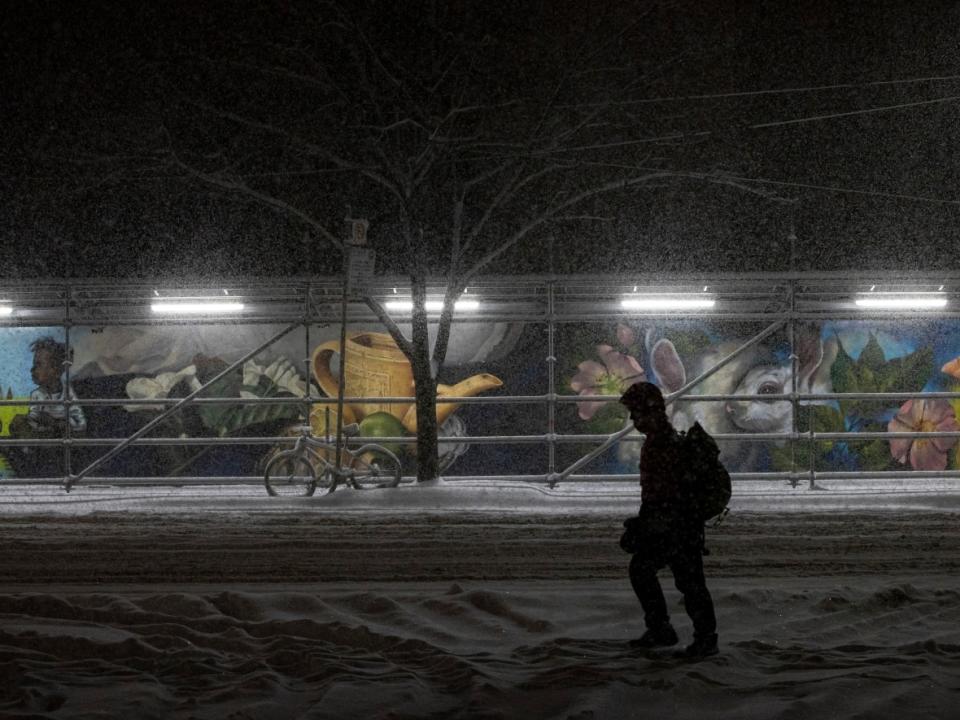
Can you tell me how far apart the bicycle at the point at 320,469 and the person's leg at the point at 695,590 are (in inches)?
432

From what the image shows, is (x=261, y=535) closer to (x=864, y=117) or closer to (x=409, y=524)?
(x=409, y=524)

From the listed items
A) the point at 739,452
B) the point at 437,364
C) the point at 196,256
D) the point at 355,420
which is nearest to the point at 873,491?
the point at 739,452

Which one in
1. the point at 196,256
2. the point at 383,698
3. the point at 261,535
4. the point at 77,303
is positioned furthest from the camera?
the point at 196,256

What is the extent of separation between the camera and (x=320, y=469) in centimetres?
1722

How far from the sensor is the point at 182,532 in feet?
40.9

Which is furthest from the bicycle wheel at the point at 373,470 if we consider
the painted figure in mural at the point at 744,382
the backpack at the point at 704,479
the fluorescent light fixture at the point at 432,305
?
the backpack at the point at 704,479

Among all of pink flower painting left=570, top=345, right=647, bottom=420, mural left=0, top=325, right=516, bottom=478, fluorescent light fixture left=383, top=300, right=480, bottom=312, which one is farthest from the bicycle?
pink flower painting left=570, top=345, right=647, bottom=420

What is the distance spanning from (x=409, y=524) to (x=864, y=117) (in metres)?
14.0

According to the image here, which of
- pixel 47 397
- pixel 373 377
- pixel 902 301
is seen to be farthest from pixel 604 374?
pixel 47 397

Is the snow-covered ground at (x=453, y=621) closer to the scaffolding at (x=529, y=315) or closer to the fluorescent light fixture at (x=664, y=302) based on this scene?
the scaffolding at (x=529, y=315)

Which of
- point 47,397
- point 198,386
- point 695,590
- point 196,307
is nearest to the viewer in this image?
point 695,590

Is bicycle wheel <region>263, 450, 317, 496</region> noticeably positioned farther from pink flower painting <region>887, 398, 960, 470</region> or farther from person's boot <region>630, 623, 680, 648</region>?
person's boot <region>630, 623, 680, 648</region>

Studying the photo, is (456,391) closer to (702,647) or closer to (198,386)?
(198,386)

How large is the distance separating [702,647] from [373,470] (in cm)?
1143
